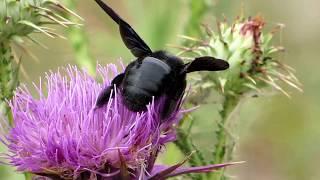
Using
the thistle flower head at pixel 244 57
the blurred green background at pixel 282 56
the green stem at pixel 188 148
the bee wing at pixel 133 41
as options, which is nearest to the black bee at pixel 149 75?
the bee wing at pixel 133 41

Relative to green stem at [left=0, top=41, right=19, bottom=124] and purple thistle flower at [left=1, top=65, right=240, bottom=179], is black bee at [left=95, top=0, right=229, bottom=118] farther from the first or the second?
green stem at [left=0, top=41, right=19, bottom=124]

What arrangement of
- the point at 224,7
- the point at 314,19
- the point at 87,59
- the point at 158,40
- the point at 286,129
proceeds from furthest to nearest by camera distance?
the point at 314,19 < the point at 286,129 < the point at 224,7 < the point at 158,40 < the point at 87,59

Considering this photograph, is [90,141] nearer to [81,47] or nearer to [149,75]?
[149,75]

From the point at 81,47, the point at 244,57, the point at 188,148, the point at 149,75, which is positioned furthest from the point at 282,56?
the point at 149,75

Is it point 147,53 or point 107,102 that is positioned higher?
point 147,53

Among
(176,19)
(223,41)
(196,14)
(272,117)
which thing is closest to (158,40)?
(176,19)

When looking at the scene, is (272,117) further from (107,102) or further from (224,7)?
(107,102)

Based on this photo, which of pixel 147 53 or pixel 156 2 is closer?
pixel 147 53
